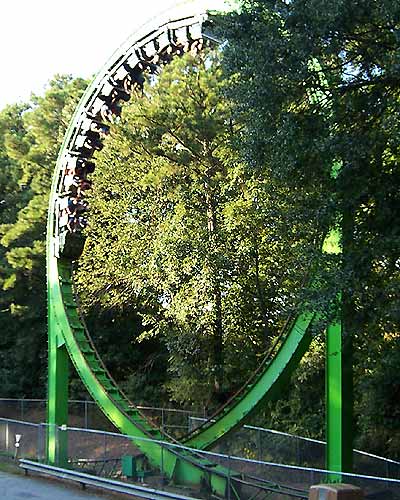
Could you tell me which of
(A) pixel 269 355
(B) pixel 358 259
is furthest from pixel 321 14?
(A) pixel 269 355

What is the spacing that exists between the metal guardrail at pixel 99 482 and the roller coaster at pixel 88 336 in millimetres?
391

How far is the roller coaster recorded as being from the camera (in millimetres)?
13234

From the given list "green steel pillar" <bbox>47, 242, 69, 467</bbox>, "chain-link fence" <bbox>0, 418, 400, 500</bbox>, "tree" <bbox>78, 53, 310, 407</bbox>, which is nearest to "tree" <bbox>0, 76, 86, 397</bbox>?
"tree" <bbox>78, 53, 310, 407</bbox>

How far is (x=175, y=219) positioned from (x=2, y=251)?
41.6ft

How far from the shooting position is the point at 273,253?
20.2 metres

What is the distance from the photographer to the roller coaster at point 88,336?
13234 mm

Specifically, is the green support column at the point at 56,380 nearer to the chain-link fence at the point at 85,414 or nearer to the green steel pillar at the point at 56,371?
the green steel pillar at the point at 56,371

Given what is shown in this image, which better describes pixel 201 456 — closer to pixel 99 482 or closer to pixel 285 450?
pixel 99 482

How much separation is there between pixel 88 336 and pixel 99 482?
4.12 meters

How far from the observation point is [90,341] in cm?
1712

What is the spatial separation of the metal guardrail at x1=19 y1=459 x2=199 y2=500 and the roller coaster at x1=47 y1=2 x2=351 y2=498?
1.28ft

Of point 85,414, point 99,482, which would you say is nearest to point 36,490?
point 99,482

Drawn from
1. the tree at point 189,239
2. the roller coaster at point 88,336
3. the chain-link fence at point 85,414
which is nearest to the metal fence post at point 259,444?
the roller coaster at point 88,336

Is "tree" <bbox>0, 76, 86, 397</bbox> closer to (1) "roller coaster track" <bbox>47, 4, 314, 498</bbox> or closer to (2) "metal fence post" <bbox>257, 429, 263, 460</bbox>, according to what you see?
(1) "roller coaster track" <bbox>47, 4, 314, 498</bbox>
